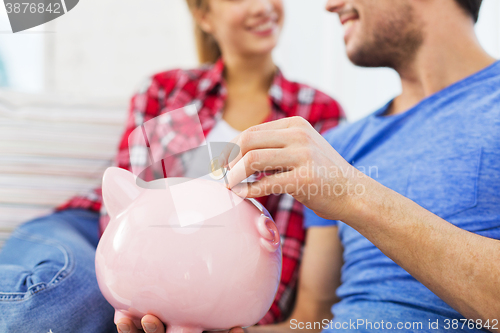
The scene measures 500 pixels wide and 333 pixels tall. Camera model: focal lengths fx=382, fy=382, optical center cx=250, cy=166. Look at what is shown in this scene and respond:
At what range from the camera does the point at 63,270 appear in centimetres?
74

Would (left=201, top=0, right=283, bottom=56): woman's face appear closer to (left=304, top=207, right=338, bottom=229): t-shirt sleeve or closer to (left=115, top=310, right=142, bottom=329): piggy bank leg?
(left=304, top=207, right=338, bottom=229): t-shirt sleeve

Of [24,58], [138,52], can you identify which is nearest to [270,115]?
[138,52]

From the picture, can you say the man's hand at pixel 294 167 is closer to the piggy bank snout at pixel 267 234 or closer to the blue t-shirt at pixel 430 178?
the piggy bank snout at pixel 267 234

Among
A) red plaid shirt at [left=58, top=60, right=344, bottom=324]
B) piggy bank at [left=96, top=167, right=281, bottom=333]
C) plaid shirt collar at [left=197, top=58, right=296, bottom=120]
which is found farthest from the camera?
plaid shirt collar at [left=197, top=58, right=296, bottom=120]

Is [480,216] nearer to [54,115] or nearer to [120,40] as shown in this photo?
[54,115]

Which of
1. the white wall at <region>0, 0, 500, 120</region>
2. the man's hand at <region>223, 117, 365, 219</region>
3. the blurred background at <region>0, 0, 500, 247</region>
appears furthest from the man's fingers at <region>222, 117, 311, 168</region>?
the white wall at <region>0, 0, 500, 120</region>

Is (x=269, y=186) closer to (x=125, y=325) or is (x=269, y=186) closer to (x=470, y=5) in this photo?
(x=125, y=325)

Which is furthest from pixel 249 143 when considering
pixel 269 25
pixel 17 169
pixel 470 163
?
pixel 17 169

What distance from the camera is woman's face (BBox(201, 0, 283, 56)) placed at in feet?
4.07

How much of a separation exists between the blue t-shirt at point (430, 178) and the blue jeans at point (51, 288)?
464 millimetres

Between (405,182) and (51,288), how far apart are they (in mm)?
690

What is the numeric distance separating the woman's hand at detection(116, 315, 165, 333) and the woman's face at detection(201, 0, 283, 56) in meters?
0.96

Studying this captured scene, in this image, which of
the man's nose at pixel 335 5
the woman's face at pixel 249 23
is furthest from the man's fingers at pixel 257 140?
the woman's face at pixel 249 23

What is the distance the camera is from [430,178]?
72cm
